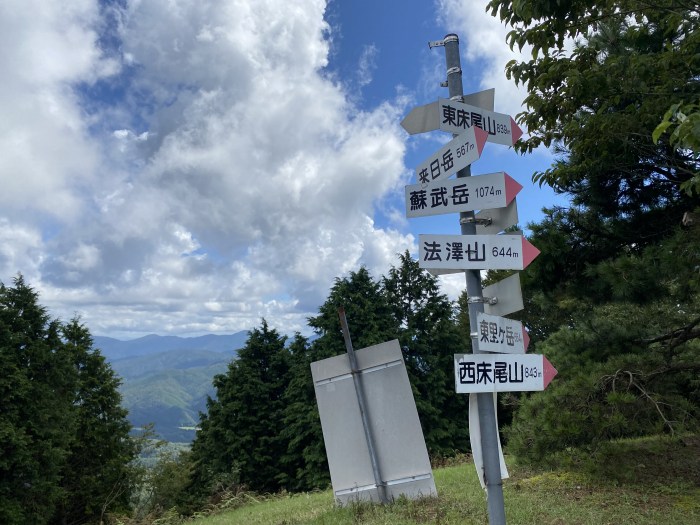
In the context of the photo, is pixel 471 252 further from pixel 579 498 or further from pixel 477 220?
pixel 579 498

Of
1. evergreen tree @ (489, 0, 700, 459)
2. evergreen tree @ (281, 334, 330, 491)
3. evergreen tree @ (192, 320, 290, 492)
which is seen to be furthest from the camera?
evergreen tree @ (192, 320, 290, 492)

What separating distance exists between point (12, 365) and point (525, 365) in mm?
23419

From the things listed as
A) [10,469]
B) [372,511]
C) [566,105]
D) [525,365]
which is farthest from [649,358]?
[10,469]

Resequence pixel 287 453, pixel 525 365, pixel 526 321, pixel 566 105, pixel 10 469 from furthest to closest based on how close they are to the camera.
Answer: pixel 526 321
pixel 287 453
pixel 10 469
pixel 566 105
pixel 525 365

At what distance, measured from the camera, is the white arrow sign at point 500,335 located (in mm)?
3197

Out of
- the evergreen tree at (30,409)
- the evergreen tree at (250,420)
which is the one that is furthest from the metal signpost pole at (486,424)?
the evergreen tree at (250,420)

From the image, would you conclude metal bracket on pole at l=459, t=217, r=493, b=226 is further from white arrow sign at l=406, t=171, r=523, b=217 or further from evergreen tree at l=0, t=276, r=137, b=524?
evergreen tree at l=0, t=276, r=137, b=524

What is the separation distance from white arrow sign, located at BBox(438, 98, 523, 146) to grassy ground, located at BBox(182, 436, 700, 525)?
12.8 ft

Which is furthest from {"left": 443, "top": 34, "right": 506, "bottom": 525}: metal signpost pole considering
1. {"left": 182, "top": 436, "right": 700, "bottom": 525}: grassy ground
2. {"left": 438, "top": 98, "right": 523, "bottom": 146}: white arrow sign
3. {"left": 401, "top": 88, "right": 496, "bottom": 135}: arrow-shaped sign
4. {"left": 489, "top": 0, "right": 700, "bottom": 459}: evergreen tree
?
{"left": 489, "top": 0, "right": 700, "bottom": 459}: evergreen tree

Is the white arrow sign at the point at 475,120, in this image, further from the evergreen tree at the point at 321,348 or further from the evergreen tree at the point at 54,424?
the evergreen tree at the point at 321,348

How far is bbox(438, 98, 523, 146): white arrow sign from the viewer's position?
3.56m

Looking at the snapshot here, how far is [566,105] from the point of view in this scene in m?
6.54

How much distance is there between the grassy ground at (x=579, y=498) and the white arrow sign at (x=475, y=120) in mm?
3911

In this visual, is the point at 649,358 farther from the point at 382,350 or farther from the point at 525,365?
the point at 525,365
